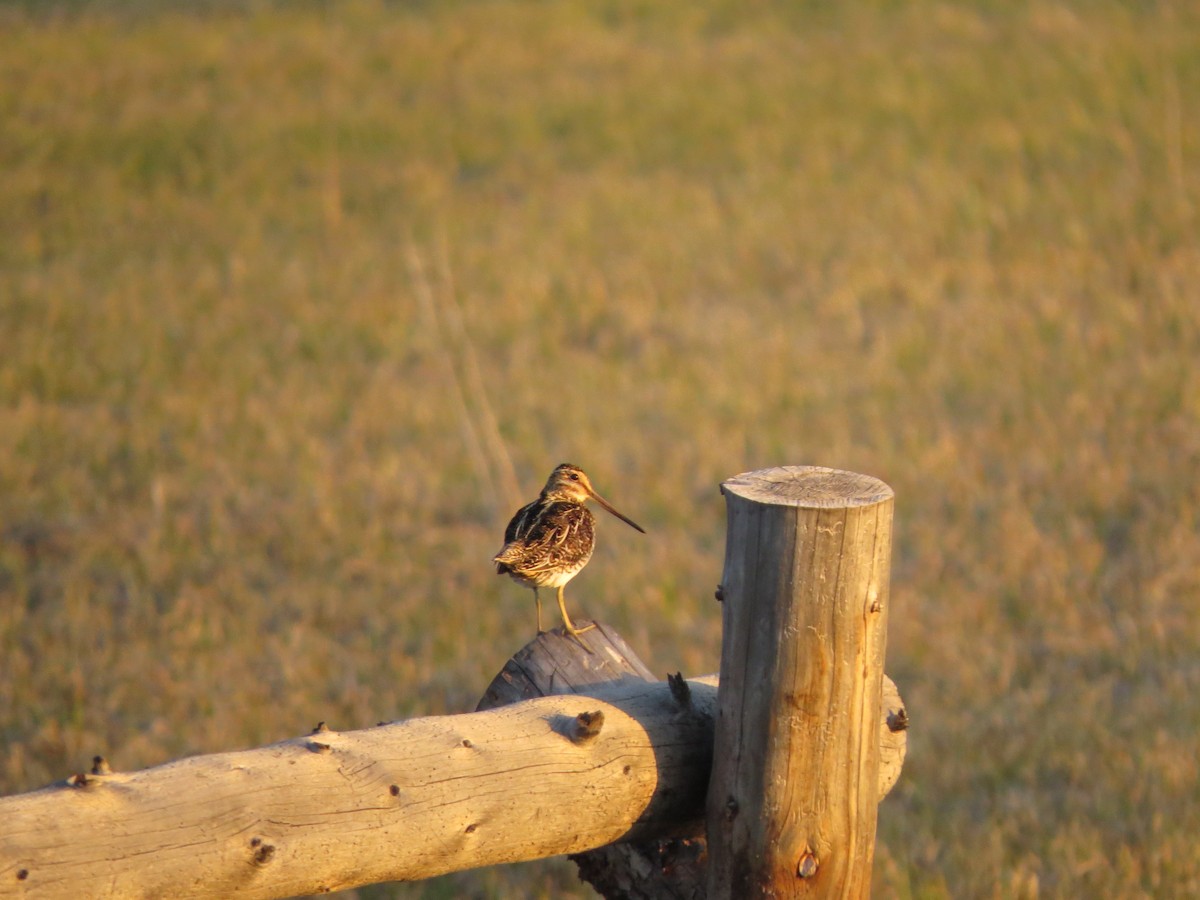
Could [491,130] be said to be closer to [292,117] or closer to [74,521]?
[292,117]

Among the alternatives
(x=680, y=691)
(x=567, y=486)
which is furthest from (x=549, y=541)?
(x=680, y=691)

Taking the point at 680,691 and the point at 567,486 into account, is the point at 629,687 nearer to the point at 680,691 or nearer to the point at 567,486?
the point at 680,691

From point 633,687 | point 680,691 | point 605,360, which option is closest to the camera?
point 680,691

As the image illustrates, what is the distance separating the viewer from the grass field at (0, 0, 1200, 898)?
261 inches

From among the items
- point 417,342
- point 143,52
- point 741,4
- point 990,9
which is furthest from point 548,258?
point 990,9

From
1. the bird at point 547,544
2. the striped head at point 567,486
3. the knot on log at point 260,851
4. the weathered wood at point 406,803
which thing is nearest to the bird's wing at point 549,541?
the bird at point 547,544

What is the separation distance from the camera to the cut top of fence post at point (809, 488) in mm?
3170

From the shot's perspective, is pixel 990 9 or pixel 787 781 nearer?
pixel 787 781

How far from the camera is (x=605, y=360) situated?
11.5 meters

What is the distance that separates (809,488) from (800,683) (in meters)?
0.45

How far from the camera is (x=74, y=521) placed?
8328mm

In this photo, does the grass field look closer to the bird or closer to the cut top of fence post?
the bird

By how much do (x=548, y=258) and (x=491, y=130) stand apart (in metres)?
4.02

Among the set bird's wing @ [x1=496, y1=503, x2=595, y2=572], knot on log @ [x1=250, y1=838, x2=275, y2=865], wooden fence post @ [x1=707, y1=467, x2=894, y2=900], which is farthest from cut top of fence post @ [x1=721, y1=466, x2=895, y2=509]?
knot on log @ [x1=250, y1=838, x2=275, y2=865]
